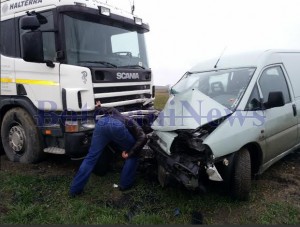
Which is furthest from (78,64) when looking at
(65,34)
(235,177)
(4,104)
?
(235,177)

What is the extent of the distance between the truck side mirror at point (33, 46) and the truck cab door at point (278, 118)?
3.35m

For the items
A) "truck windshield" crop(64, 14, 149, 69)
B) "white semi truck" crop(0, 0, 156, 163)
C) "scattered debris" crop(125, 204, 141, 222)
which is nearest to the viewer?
"scattered debris" crop(125, 204, 141, 222)

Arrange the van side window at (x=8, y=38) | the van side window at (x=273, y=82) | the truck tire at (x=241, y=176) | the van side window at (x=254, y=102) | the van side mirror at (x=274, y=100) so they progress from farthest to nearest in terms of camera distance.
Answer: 1. the van side window at (x=8, y=38)
2. the van side window at (x=273, y=82)
3. the van side mirror at (x=274, y=100)
4. the van side window at (x=254, y=102)
5. the truck tire at (x=241, y=176)

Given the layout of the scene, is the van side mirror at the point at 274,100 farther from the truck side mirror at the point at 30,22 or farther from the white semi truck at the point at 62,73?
the truck side mirror at the point at 30,22

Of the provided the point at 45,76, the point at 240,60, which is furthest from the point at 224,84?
Answer: the point at 45,76

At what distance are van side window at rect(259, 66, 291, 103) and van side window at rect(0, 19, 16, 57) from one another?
13.9ft

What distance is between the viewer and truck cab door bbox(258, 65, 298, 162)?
4512 millimetres

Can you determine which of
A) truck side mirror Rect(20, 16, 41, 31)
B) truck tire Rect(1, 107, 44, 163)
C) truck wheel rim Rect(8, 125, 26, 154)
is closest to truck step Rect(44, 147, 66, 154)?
truck tire Rect(1, 107, 44, 163)

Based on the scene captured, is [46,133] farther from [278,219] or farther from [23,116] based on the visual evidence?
[278,219]

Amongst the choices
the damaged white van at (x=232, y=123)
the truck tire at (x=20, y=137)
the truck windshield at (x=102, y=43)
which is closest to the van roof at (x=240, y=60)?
the damaged white van at (x=232, y=123)

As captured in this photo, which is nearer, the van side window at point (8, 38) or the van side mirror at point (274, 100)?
the van side mirror at point (274, 100)

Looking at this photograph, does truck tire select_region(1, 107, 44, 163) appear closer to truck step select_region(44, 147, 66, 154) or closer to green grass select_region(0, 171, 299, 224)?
truck step select_region(44, 147, 66, 154)

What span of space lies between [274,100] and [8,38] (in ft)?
15.3

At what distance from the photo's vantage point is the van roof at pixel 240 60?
4844 millimetres
